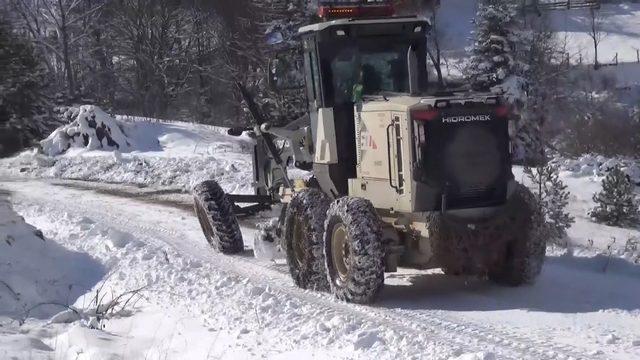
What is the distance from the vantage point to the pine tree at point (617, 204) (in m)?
18.1

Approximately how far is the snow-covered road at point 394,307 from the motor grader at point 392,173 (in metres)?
0.36

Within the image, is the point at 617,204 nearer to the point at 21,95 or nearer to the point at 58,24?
the point at 21,95

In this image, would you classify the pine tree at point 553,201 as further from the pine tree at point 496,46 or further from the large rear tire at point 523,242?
the pine tree at point 496,46

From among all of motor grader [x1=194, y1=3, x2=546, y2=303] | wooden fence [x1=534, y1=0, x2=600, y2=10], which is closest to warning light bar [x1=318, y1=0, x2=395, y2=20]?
motor grader [x1=194, y1=3, x2=546, y2=303]

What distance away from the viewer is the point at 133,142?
25.3 m

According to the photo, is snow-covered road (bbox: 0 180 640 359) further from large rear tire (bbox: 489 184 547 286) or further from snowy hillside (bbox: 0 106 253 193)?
snowy hillside (bbox: 0 106 253 193)

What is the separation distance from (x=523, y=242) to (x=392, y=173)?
4.73 feet

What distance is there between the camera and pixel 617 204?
18.2 metres

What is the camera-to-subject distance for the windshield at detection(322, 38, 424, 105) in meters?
9.58

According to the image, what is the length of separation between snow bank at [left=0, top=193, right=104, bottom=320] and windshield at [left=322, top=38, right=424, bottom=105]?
3540 mm

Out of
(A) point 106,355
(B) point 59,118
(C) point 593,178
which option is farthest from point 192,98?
(A) point 106,355

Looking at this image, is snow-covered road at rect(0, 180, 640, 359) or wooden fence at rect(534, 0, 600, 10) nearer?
snow-covered road at rect(0, 180, 640, 359)

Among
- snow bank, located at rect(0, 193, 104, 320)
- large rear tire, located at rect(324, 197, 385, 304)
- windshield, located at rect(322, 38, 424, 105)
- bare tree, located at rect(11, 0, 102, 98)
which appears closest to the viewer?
large rear tire, located at rect(324, 197, 385, 304)

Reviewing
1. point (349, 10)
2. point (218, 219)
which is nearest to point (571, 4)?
point (218, 219)
